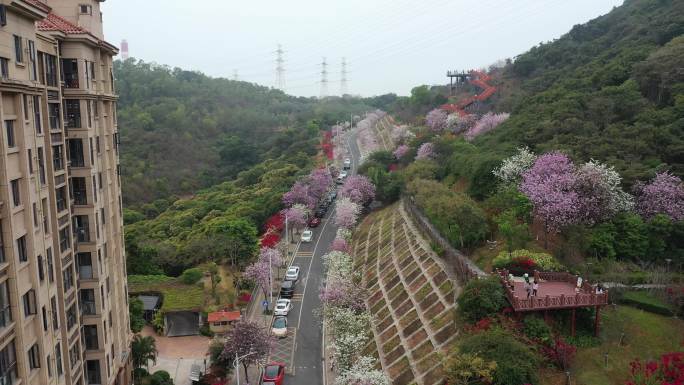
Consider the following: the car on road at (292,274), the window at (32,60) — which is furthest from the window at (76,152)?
the car on road at (292,274)

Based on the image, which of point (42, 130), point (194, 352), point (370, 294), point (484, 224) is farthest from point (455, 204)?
point (42, 130)

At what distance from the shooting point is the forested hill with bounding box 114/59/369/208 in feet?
280

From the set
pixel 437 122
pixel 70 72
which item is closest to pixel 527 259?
pixel 70 72

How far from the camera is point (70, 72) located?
848 inches

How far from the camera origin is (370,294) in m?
38.2

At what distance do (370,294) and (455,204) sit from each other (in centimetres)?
882

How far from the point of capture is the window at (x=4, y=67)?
47.4ft

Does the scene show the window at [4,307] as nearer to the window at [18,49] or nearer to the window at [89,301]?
the window at [18,49]

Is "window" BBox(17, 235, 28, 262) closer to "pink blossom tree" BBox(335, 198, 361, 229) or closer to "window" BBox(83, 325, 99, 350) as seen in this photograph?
"window" BBox(83, 325, 99, 350)

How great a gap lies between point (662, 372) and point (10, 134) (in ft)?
74.2

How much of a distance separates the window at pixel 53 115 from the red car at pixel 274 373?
52.8 feet

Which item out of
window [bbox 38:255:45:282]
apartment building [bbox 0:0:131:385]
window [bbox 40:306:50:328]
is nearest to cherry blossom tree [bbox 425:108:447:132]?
apartment building [bbox 0:0:131:385]

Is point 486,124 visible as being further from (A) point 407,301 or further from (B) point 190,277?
(B) point 190,277

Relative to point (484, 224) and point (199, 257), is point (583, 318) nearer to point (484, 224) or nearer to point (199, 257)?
point (484, 224)
